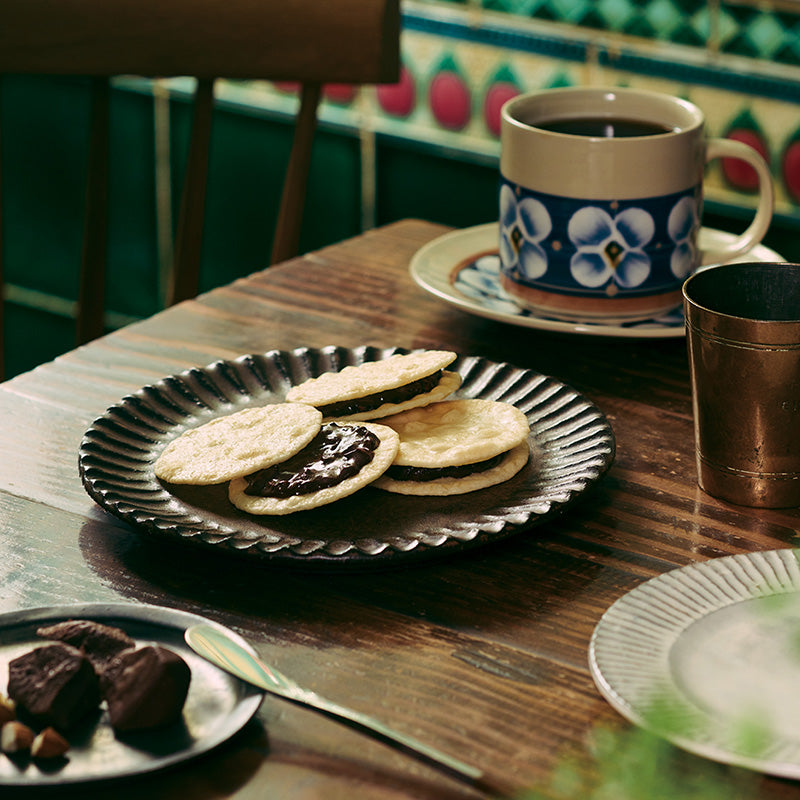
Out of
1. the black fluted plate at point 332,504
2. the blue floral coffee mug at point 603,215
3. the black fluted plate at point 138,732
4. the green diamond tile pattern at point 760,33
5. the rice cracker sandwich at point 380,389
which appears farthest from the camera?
the green diamond tile pattern at point 760,33

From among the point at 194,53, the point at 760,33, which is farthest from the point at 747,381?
the point at 760,33

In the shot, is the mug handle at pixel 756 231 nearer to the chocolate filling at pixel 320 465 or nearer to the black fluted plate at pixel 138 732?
the chocolate filling at pixel 320 465

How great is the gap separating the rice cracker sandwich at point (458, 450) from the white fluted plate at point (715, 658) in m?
0.17

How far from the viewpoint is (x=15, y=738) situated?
523mm

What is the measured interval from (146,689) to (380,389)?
347 millimetres

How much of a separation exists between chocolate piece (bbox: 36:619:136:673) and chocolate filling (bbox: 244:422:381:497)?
0.18 m

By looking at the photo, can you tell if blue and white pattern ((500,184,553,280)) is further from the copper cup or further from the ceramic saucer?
the copper cup

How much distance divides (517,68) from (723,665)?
6.29ft

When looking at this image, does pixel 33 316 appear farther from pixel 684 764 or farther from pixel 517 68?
pixel 684 764

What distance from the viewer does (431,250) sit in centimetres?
125

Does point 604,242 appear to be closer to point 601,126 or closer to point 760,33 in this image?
point 601,126

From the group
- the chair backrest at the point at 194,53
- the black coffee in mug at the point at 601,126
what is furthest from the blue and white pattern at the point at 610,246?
the chair backrest at the point at 194,53

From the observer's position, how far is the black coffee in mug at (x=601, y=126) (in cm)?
115

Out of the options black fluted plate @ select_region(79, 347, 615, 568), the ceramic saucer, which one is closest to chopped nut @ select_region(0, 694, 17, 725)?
black fluted plate @ select_region(79, 347, 615, 568)
